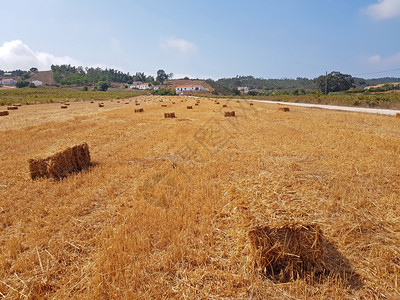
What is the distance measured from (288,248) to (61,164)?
7984 mm

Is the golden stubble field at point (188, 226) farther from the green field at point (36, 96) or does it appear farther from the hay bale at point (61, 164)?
the green field at point (36, 96)

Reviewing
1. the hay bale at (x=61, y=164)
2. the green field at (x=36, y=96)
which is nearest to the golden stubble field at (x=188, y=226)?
the hay bale at (x=61, y=164)

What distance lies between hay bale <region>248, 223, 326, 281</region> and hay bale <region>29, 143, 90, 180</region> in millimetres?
7154

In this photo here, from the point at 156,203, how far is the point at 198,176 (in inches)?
85.0

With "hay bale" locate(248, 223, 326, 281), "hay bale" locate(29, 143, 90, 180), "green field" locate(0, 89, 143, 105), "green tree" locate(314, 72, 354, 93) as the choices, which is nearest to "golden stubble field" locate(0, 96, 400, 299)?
"hay bale" locate(248, 223, 326, 281)

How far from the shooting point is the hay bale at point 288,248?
350 cm

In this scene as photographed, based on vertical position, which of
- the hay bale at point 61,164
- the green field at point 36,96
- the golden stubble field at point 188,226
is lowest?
the golden stubble field at point 188,226

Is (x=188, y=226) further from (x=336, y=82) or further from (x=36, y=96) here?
(x=336, y=82)

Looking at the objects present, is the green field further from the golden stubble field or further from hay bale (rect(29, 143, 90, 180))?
the golden stubble field

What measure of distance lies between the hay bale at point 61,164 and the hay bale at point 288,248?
715 cm

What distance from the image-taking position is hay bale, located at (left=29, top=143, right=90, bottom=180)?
24.6 ft

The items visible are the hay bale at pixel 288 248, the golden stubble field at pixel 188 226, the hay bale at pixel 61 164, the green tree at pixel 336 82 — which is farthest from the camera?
the green tree at pixel 336 82

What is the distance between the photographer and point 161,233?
4562 mm

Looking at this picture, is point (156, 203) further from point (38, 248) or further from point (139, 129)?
point (139, 129)
